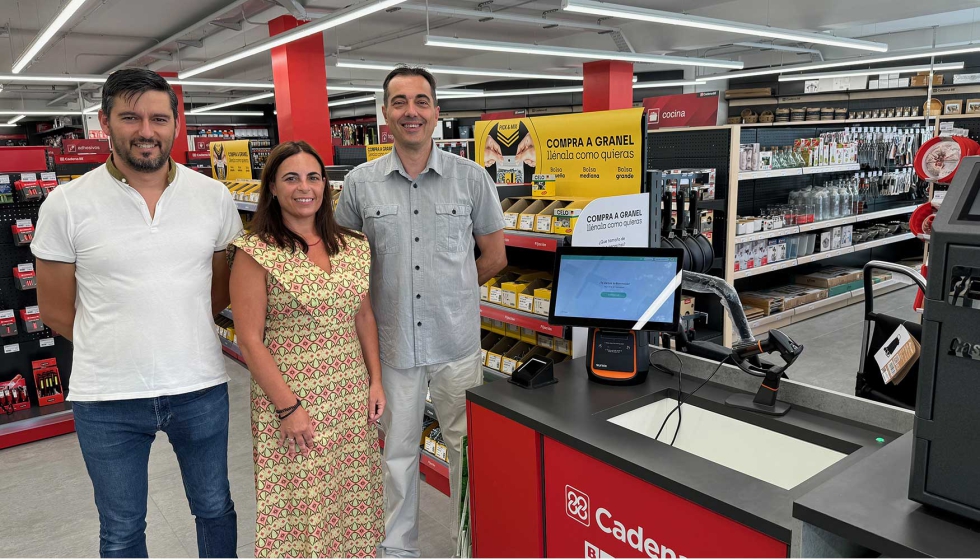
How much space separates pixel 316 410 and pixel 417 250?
663mm

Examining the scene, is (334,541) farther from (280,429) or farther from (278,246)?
Answer: (278,246)

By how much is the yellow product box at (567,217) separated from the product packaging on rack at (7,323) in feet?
13.0

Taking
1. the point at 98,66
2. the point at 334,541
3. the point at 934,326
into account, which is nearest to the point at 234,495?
the point at 334,541

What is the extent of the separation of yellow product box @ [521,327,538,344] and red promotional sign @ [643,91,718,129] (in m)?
6.51

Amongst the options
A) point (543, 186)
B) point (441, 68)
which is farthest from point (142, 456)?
point (441, 68)

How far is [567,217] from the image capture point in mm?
2553

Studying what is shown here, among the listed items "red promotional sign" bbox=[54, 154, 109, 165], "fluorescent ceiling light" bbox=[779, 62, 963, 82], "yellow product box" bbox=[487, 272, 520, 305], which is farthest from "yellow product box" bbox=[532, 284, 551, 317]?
"fluorescent ceiling light" bbox=[779, 62, 963, 82]

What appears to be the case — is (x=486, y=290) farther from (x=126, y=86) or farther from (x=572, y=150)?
(x=126, y=86)

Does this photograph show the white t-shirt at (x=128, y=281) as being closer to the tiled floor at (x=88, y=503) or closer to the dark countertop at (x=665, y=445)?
the dark countertop at (x=665, y=445)

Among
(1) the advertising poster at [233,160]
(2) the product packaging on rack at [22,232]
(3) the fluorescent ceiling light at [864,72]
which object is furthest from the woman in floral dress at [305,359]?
(3) the fluorescent ceiling light at [864,72]

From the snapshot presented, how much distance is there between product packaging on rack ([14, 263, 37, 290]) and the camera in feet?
14.3

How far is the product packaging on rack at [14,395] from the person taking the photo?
4395 mm

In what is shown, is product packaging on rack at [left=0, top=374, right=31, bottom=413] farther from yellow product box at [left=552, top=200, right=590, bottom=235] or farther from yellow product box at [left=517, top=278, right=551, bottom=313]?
yellow product box at [left=552, top=200, right=590, bottom=235]

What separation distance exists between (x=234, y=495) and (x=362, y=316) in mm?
1766
